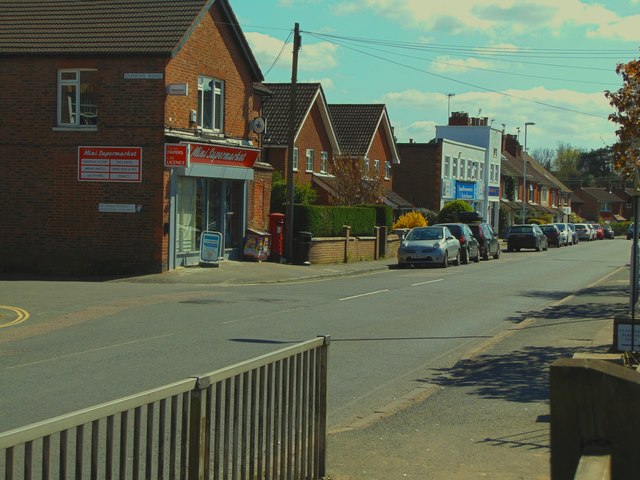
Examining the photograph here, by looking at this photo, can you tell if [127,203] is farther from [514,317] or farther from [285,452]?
[285,452]

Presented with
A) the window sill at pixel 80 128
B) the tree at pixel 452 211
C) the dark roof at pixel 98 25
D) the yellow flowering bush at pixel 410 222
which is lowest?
the yellow flowering bush at pixel 410 222

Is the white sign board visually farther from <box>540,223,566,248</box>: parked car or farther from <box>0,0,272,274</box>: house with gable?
<box>540,223,566,248</box>: parked car

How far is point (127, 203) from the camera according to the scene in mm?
25969

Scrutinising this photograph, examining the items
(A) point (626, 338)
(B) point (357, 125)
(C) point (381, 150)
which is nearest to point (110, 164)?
(A) point (626, 338)

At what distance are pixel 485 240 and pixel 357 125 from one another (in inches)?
636

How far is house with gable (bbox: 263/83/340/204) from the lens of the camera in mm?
43344

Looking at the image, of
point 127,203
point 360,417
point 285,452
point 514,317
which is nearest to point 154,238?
point 127,203

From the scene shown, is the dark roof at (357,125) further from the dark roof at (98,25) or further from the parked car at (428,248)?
the dark roof at (98,25)

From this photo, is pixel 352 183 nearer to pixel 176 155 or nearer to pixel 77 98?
pixel 176 155

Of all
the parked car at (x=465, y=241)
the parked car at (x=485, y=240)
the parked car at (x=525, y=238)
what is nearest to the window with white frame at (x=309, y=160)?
the parked car at (x=485, y=240)

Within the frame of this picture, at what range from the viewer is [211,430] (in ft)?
16.1

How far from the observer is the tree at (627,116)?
1631cm

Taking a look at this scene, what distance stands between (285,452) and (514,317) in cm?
1291

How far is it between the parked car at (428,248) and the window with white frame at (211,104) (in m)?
8.82
